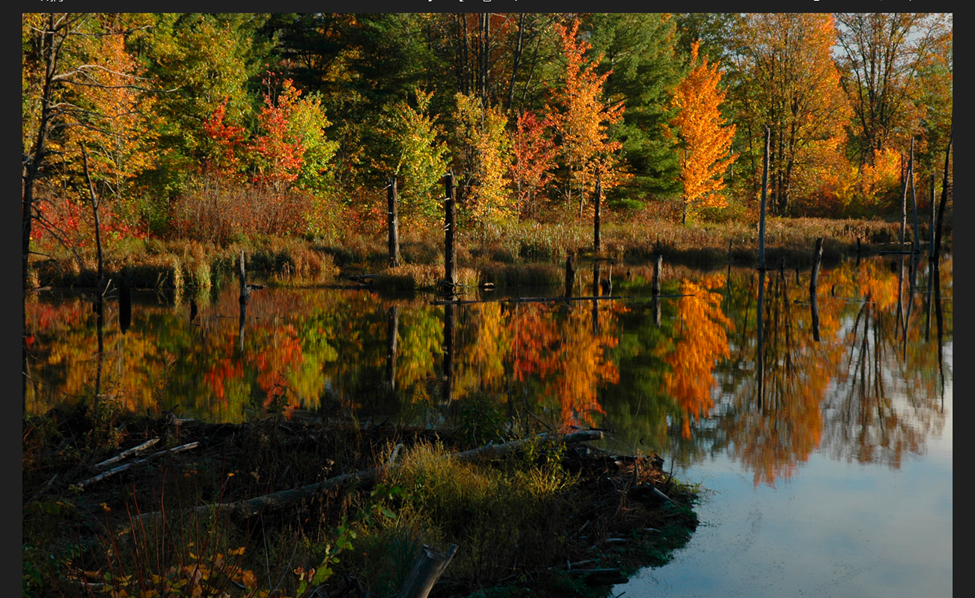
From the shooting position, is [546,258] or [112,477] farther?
[546,258]

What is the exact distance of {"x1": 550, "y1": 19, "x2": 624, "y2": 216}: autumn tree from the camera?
42.4 meters

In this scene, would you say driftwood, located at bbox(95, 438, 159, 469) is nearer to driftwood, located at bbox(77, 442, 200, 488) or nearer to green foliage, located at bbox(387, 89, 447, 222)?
driftwood, located at bbox(77, 442, 200, 488)

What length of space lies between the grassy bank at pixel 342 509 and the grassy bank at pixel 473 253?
11.9 meters

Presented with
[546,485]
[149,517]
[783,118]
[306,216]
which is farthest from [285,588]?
[783,118]

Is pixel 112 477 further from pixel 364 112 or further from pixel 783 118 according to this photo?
pixel 783 118

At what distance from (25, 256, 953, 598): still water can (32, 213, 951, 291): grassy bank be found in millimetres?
2251

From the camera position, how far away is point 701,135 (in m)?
45.4

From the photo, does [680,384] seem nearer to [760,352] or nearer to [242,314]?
[760,352]

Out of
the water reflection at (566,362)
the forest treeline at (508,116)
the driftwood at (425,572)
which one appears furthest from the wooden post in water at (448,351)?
the forest treeline at (508,116)

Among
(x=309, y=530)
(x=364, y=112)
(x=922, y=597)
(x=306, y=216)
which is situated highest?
(x=364, y=112)

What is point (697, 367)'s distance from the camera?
14.6 meters

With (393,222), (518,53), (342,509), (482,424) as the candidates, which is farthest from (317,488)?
(518,53)

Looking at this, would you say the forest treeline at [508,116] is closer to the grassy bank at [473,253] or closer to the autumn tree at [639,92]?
the autumn tree at [639,92]

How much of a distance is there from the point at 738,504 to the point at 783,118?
161 ft
